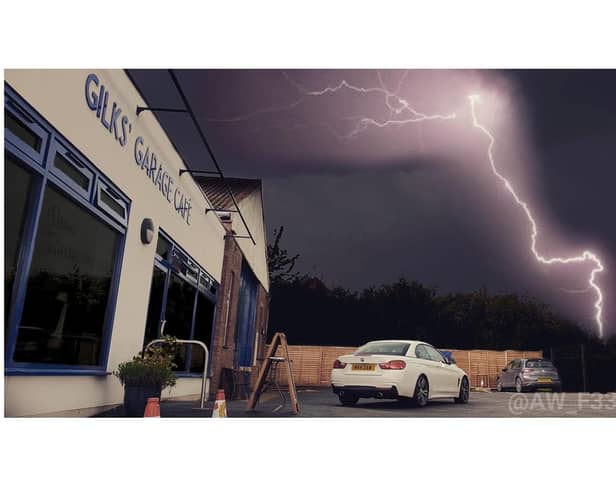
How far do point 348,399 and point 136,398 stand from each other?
3.63m

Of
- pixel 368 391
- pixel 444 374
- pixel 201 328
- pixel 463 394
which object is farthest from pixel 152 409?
pixel 463 394

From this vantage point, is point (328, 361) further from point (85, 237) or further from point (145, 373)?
point (85, 237)

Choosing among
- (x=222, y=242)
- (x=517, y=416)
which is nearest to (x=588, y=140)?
(x=517, y=416)

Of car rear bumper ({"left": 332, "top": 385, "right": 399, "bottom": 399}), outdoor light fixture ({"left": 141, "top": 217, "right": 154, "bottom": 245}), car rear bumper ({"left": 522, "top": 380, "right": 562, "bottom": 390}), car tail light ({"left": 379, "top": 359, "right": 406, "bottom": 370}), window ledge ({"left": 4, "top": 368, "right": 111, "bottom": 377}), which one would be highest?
outdoor light fixture ({"left": 141, "top": 217, "right": 154, "bottom": 245})

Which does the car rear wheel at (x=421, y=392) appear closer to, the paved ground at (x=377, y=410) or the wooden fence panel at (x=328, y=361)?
the paved ground at (x=377, y=410)

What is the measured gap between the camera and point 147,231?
20.3ft

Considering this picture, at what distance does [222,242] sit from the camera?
1047 centimetres

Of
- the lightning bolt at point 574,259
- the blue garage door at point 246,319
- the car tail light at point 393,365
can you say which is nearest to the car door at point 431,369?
the car tail light at point 393,365

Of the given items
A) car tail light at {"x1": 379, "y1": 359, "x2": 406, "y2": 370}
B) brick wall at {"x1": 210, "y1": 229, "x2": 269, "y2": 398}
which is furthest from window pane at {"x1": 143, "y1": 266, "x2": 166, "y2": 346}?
car tail light at {"x1": 379, "y1": 359, "x2": 406, "y2": 370}

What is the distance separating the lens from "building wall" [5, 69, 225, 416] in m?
4.01

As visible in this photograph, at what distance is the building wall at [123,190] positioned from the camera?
4.01 m

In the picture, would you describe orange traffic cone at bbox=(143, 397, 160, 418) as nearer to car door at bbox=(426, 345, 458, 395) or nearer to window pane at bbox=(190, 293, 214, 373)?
window pane at bbox=(190, 293, 214, 373)

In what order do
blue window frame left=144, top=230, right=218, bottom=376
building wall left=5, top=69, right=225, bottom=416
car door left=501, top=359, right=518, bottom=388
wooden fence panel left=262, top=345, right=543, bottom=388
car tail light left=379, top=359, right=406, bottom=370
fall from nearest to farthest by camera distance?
building wall left=5, top=69, right=225, bottom=416, blue window frame left=144, top=230, right=218, bottom=376, car tail light left=379, top=359, right=406, bottom=370, wooden fence panel left=262, top=345, right=543, bottom=388, car door left=501, top=359, right=518, bottom=388

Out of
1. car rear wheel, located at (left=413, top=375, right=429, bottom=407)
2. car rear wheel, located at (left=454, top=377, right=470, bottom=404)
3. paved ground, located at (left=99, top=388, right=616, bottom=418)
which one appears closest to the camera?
paved ground, located at (left=99, top=388, right=616, bottom=418)
